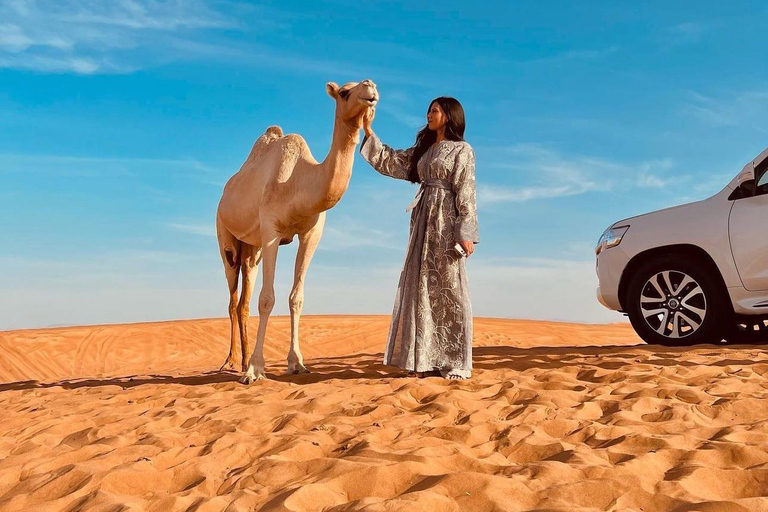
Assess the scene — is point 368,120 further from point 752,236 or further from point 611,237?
point 752,236

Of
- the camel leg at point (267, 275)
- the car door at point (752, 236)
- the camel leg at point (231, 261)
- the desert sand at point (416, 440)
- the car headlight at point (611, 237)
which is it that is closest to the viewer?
the desert sand at point (416, 440)

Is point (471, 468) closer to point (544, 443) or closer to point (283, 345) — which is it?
point (544, 443)

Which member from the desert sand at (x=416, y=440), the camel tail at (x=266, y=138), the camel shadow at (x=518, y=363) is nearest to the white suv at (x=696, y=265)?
the camel shadow at (x=518, y=363)

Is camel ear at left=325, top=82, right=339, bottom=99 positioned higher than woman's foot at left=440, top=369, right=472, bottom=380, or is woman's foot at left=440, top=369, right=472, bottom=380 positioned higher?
camel ear at left=325, top=82, right=339, bottom=99

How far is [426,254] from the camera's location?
21.5 ft

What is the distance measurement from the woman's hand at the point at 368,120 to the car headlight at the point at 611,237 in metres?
3.85

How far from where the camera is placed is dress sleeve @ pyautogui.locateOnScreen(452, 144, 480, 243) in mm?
6402

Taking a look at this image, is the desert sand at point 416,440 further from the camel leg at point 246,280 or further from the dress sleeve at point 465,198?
the camel leg at point 246,280

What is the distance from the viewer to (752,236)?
788 cm

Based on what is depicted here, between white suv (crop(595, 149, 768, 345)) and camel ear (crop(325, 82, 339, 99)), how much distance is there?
4176 mm

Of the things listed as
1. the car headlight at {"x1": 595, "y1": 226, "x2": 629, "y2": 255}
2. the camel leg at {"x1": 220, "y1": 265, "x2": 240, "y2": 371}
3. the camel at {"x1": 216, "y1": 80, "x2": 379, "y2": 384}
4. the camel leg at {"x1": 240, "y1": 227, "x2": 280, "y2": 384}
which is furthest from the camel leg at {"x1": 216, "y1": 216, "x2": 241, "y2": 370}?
the car headlight at {"x1": 595, "y1": 226, "x2": 629, "y2": 255}

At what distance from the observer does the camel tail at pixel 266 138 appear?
913 cm

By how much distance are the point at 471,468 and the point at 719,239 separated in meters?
5.80

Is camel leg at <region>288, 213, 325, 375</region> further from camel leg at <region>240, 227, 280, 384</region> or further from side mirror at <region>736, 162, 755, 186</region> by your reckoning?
side mirror at <region>736, 162, 755, 186</region>
